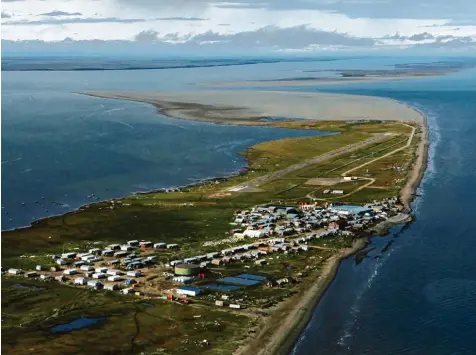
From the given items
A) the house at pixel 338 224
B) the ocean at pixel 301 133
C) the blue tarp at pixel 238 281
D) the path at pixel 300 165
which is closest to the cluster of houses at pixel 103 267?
the blue tarp at pixel 238 281

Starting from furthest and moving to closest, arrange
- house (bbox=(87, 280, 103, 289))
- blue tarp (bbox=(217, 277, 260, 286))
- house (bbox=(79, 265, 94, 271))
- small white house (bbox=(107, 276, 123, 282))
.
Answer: house (bbox=(79, 265, 94, 271)) < small white house (bbox=(107, 276, 123, 282)) < blue tarp (bbox=(217, 277, 260, 286)) < house (bbox=(87, 280, 103, 289))

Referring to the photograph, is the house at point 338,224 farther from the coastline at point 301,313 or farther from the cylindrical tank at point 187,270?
the cylindrical tank at point 187,270

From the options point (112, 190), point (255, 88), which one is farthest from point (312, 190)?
point (255, 88)

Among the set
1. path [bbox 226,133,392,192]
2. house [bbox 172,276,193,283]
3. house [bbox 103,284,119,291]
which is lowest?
house [bbox 103,284,119,291]

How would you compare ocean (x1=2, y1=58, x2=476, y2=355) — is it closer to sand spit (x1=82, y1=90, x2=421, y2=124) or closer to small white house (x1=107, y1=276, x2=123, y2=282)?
sand spit (x1=82, y1=90, x2=421, y2=124)

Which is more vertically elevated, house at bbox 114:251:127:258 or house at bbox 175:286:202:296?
house at bbox 175:286:202:296

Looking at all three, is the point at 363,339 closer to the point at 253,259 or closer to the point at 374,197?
the point at 253,259

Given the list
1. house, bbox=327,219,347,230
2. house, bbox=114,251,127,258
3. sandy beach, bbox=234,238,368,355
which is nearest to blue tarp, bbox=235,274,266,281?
sandy beach, bbox=234,238,368,355
